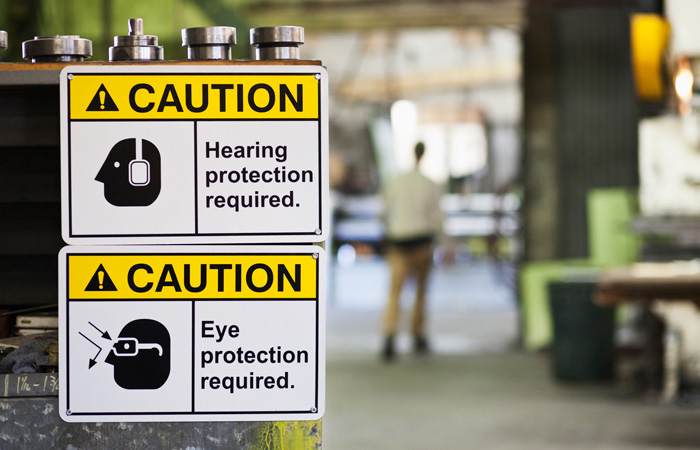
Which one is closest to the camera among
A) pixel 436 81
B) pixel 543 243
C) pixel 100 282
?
pixel 100 282

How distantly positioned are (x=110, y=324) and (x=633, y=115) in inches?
317

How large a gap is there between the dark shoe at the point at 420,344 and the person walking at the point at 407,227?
0.44m

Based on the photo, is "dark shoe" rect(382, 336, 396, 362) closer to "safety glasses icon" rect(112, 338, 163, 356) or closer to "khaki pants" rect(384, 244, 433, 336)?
"khaki pants" rect(384, 244, 433, 336)

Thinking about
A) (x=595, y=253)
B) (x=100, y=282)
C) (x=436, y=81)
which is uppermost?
(x=436, y=81)

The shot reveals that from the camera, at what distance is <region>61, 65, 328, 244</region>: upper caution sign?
7.46 feet

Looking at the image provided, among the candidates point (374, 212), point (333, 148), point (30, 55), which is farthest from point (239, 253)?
point (333, 148)

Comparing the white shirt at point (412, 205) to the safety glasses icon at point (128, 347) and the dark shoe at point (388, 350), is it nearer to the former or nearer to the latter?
the dark shoe at point (388, 350)

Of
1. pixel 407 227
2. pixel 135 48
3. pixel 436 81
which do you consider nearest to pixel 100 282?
pixel 135 48

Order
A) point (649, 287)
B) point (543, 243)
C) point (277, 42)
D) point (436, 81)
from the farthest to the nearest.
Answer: point (436, 81) < point (543, 243) < point (649, 287) < point (277, 42)

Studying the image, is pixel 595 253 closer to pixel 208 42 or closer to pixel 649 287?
pixel 649 287

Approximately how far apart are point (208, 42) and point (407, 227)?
7.02m

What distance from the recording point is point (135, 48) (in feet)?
7.82

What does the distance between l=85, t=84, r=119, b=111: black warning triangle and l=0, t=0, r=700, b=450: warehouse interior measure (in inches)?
11.4

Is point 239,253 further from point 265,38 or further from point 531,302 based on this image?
point 531,302
